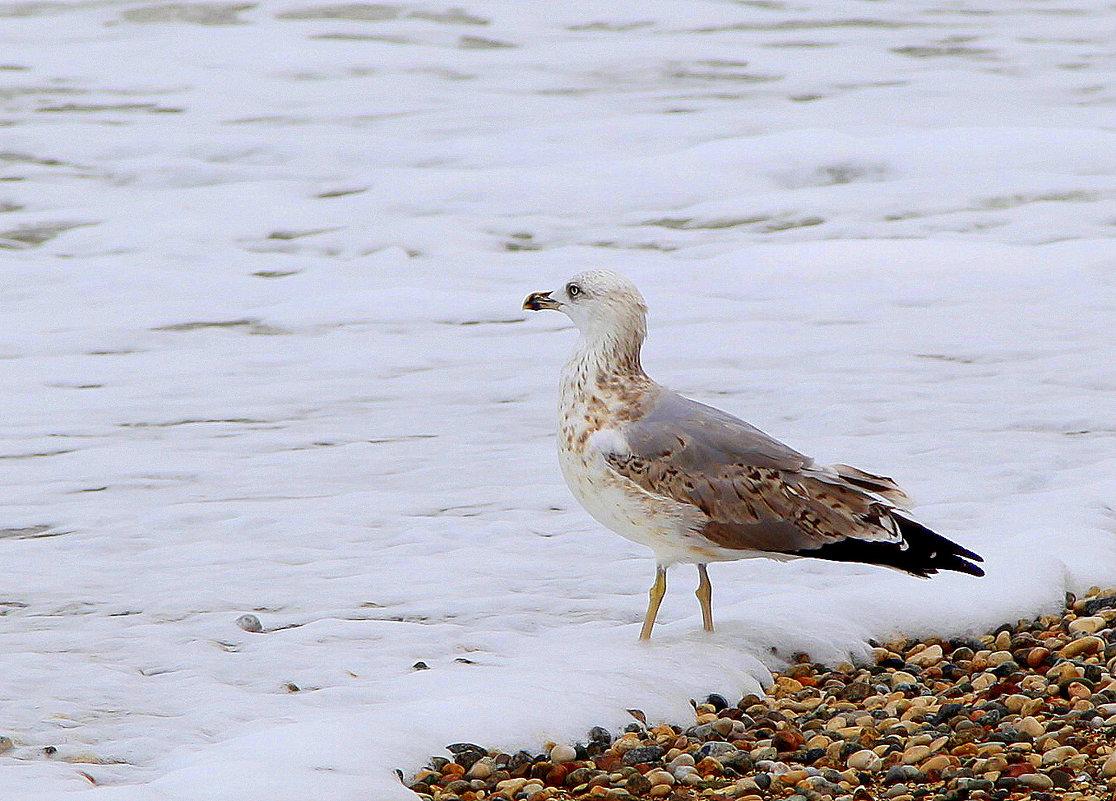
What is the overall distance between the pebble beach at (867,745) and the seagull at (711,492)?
35 cm

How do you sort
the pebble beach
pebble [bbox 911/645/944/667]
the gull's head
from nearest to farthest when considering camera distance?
the pebble beach
pebble [bbox 911/645/944/667]
the gull's head

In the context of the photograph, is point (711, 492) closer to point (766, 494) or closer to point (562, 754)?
point (766, 494)

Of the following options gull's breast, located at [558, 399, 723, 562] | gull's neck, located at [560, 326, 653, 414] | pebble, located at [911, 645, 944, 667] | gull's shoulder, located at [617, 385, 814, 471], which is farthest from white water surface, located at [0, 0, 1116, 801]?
gull's neck, located at [560, 326, 653, 414]

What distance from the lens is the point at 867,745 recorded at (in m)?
3.93

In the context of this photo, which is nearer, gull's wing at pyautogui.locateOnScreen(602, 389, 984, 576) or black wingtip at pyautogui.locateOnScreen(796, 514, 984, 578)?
black wingtip at pyautogui.locateOnScreen(796, 514, 984, 578)

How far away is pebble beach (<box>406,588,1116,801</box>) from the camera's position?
145 inches

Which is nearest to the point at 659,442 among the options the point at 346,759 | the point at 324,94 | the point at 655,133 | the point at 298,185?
the point at 346,759

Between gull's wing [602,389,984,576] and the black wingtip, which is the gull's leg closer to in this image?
gull's wing [602,389,984,576]

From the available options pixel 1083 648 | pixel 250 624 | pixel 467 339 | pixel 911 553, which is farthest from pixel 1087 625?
pixel 467 339

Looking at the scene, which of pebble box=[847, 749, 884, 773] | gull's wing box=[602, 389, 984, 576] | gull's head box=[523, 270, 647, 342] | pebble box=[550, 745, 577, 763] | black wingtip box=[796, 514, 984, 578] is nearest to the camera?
pebble box=[847, 749, 884, 773]

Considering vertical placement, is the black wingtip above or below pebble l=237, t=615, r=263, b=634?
above

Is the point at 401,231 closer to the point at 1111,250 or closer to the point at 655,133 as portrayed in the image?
the point at 655,133

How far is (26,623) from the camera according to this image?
504 cm

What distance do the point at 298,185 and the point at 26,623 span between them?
7912 millimetres
